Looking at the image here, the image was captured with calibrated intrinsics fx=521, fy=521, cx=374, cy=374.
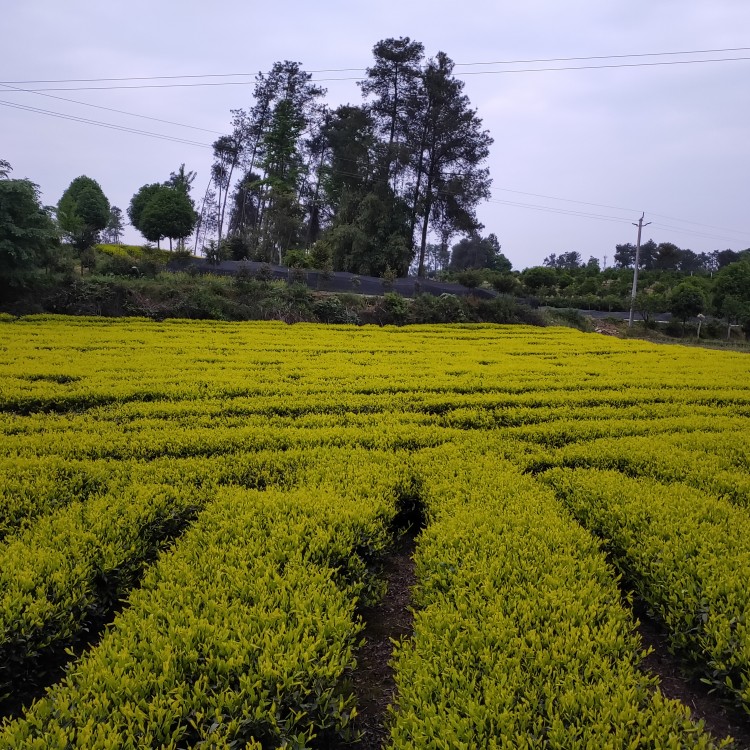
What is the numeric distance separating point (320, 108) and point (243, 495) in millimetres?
47398

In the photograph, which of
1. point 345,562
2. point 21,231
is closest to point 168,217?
point 21,231

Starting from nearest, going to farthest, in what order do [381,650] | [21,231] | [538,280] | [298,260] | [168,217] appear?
[381,650], [21,231], [298,260], [168,217], [538,280]

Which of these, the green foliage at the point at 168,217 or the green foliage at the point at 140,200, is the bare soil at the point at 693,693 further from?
the green foliage at the point at 140,200

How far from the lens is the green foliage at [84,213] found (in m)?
27.1

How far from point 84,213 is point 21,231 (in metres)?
30.6

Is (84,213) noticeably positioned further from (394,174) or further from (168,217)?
(394,174)

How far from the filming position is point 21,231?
13812 mm

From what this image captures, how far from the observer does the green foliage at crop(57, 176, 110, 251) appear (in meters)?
27.1

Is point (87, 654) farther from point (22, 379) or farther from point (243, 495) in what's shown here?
point (22, 379)

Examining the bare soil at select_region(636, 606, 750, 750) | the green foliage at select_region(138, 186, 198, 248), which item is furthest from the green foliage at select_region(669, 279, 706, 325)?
the green foliage at select_region(138, 186, 198, 248)

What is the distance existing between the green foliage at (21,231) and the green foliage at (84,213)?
1244 centimetres

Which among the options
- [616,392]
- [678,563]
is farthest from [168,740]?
[616,392]

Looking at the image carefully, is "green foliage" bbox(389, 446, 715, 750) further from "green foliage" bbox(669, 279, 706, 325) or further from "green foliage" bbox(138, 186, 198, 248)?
"green foliage" bbox(138, 186, 198, 248)

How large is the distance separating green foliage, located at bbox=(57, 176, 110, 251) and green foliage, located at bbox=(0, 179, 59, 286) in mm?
12444
